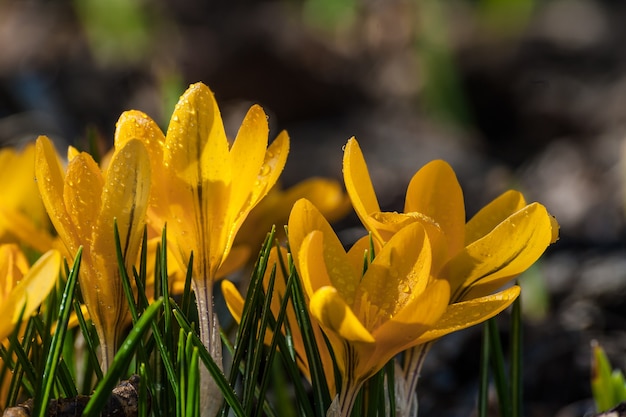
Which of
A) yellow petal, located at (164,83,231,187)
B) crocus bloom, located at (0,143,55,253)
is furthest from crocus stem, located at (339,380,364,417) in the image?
crocus bloom, located at (0,143,55,253)

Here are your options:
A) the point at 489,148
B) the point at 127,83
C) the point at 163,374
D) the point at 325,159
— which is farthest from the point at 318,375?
the point at 127,83

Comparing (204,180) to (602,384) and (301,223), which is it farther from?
(602,384)

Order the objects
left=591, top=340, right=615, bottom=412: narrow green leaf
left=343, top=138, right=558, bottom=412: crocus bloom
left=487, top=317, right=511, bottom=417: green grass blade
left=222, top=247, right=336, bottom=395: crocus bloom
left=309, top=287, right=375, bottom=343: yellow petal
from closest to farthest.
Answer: left=309, top=287, right=375, bottom=343: yellow petal, left=343, top=138, right=558, bottom=412: crocus bloom, left=222, top=247, right=336, bottom=395: crocus bloom, left=487, top=317, right=511, bottom=417: green grass blade, left=591, top=340, right=615, bottom=412: narrow green leaf

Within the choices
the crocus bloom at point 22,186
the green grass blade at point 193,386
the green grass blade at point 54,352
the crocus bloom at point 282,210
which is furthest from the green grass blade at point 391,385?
the crocus bloom at point 22,186

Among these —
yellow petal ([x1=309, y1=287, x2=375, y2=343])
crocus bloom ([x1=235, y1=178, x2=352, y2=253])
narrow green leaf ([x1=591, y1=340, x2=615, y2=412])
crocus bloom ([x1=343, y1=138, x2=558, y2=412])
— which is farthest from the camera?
crocus bloom ([x1=235, y1=178, x2=352, y2=253])

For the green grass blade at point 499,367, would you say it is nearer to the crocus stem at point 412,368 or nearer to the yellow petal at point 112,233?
the crocus stem at point 412,368

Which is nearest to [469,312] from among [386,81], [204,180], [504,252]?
[504,252]

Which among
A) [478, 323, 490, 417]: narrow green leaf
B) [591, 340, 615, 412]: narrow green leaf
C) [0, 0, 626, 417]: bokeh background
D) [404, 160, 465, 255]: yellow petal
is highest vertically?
[0, 0, 626, 417]: bokeh background

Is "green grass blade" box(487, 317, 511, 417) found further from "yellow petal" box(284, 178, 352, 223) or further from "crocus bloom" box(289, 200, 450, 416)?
"yellow petal" box(284, 178, 352, 223)
